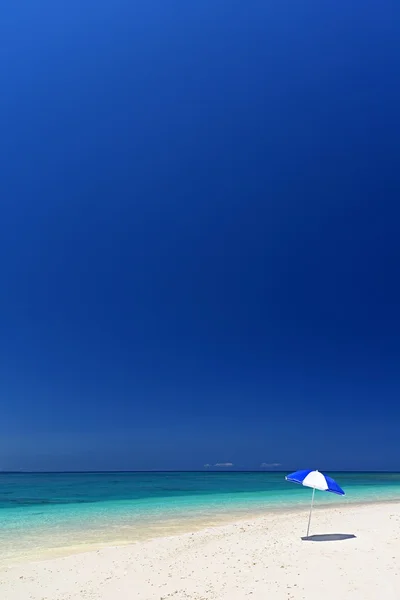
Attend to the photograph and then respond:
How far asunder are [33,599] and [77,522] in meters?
15.0

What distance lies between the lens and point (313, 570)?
10617 millimetres

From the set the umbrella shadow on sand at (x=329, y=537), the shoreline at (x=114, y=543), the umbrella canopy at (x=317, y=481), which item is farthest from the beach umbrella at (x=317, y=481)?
the shoreline at (x=114, y=543)

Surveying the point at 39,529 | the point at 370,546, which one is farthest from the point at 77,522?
the point at 370,546

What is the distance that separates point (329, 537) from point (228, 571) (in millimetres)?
5045

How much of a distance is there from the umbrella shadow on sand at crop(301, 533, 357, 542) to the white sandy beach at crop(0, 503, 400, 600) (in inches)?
6.5

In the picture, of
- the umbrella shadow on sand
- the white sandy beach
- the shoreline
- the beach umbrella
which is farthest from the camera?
the shoreline

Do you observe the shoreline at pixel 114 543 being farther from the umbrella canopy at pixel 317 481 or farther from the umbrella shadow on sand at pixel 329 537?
the umbrella canopy at pixel 317 481

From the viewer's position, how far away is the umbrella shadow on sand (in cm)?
1438

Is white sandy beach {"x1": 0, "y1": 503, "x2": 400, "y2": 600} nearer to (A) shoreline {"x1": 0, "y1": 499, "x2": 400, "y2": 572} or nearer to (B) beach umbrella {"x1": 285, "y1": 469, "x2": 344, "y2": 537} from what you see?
(A) shoreline {"x1": 0, "y1": 499, "x2": 400, "y2": 572}

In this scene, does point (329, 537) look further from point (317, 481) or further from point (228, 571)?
point (228, 571)

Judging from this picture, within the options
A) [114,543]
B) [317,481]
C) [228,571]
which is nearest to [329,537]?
[317,481]

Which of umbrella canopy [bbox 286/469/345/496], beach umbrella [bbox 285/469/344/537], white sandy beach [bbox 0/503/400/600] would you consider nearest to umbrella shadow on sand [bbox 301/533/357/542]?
white sandy beach [bbox 0/503/400/600]

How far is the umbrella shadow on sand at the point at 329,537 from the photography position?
566 inches

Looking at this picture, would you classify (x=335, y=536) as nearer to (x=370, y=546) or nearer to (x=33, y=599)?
(x=370, y=546)
